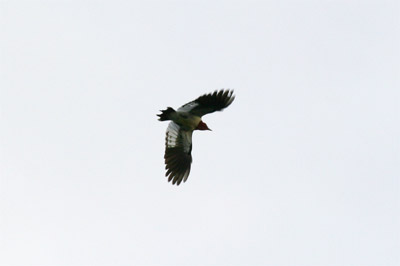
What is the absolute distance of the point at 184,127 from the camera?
23.0m

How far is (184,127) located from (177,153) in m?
1.03

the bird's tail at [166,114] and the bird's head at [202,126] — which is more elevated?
the bird's head at [202,126]

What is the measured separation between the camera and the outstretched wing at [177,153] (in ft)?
76.5

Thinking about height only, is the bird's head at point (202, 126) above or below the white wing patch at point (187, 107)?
below

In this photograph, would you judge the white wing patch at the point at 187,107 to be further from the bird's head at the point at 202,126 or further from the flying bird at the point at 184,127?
the bird's head at the point at 202,126

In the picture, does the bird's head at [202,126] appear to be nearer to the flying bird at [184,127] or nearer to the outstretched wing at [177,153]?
the flying bird at [184,127]

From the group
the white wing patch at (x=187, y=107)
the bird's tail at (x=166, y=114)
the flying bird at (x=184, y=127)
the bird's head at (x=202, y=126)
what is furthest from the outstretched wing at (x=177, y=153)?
the white wing patch at (x=187, y=107)

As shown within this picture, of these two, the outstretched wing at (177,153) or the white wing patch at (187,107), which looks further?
the outstretched wing at (177,153)

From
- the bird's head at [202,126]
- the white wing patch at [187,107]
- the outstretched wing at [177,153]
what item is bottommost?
the outstretched wing at [177,153]

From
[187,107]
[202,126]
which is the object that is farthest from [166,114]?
[202,126]

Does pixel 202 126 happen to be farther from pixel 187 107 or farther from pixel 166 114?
pixel 166 114

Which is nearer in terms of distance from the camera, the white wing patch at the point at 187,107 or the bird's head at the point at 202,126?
the white wing patch at the point at 187,107

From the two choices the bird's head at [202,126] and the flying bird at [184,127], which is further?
the bird's head at [202,126]

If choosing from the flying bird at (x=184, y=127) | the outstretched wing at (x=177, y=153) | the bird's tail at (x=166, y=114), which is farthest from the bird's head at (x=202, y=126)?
the bird's tail at (x=166, y=114)
